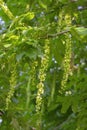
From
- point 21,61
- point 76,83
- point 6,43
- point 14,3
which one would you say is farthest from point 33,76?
point 14,3

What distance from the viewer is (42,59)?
6.18ft

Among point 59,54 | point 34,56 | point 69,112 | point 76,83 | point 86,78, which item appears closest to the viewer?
point 34,56

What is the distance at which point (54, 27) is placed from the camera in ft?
7.32

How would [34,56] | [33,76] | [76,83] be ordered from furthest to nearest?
[76,83], [33,76], [34,56]

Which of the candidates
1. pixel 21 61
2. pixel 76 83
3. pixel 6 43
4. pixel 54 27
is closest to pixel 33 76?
pixel 21 61

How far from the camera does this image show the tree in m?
1.90

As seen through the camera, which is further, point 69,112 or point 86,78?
point 69,112

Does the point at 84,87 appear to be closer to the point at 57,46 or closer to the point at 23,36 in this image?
the point at 57,46

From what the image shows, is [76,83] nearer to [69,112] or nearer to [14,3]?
[69,112]

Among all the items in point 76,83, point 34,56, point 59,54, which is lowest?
point 76,83

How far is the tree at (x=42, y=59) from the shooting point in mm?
1898

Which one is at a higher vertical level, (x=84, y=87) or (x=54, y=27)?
(x=54, y=27)

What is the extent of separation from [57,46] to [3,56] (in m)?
0.35

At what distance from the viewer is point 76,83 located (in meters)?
2.88
